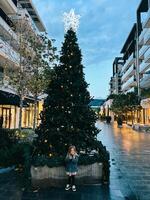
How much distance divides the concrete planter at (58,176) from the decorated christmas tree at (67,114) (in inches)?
38.1

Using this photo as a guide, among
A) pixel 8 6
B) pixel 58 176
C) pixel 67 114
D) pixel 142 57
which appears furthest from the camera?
pixel 142 57

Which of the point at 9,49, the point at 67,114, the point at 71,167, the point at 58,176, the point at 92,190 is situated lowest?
the point at 92,190

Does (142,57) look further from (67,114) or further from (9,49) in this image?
(67,114)

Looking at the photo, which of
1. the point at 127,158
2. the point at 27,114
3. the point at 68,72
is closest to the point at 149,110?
the point at 27,114

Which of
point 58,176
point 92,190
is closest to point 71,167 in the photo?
point 58,176

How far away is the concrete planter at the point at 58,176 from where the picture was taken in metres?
9.23

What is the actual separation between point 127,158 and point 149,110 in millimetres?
42519

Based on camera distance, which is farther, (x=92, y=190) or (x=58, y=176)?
(x=58, y=176)

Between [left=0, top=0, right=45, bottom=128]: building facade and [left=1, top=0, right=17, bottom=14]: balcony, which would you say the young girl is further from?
[left=1, top=0, right=17, bottom=14]: balcony

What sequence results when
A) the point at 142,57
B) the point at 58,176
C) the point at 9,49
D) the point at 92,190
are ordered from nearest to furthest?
the point at 92,190 → the point at 58,176 → the point at 9,49 → the point at 142,57

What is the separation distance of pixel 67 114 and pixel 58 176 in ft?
6.53

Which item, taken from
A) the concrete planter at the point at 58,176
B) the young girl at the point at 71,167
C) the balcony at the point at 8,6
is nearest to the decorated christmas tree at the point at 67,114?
the concrete planter at the point at 58,176

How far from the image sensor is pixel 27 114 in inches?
1763

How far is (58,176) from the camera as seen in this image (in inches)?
366
